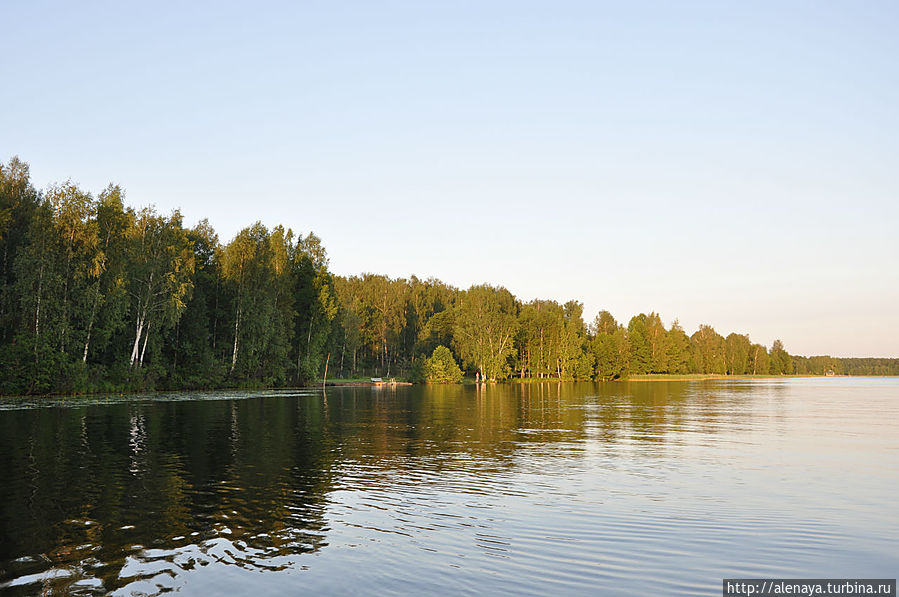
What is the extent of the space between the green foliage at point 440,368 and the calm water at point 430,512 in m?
111

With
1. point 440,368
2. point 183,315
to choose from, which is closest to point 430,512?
point 183,315

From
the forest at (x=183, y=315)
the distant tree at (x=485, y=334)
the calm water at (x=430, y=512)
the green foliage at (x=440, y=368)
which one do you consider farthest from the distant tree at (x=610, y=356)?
the calm water at (x=430, y=512)

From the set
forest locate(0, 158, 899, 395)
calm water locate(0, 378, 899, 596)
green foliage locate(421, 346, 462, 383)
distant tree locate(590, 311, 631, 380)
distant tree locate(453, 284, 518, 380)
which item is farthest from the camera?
distant tree locate(590, 311, 631, 380)

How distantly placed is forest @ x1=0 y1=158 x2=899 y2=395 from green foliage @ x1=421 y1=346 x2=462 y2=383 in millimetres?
274

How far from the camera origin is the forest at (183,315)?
61.5m

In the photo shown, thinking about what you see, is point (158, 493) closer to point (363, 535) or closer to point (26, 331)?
point (363, 535)

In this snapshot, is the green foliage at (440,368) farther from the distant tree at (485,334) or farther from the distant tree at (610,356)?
the distant tree at (610,356)

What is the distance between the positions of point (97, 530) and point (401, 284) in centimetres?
17581

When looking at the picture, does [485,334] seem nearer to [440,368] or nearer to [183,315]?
[440,368]

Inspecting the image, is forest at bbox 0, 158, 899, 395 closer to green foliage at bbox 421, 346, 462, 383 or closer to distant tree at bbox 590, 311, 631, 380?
green foliage at bbox 421, 346, 462, 383

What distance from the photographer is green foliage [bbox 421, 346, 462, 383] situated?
147 m

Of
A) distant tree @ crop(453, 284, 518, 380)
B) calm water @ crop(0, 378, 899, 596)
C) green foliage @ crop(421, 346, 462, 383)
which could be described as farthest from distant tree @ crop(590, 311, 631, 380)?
calm water @ crop(0, 378, 899, 596)

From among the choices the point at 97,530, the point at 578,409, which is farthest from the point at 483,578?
the point at 578,409

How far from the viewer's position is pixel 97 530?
1430 cm
